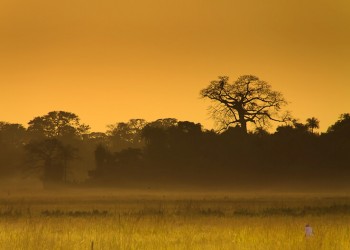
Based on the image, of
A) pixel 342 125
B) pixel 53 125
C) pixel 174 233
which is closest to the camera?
pixel 174 233

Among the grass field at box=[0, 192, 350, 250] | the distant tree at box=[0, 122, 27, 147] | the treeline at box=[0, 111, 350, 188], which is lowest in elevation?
the grass field at box=[0, 192, 350, 250]

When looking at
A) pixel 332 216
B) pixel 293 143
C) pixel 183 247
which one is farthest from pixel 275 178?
pixel 183 247

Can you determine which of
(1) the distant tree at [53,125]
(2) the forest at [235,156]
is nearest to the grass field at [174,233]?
(2) the forest at [235,156]

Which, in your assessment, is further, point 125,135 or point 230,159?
point 125,135

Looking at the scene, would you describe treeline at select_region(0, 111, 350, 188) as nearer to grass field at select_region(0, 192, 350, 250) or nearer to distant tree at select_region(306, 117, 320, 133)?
distant tree at select_region(306, 117, 320, 133)

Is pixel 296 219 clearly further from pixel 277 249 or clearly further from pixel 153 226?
pixel 277 249

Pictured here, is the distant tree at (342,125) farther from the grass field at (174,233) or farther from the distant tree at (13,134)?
the distant tree at (13,134)


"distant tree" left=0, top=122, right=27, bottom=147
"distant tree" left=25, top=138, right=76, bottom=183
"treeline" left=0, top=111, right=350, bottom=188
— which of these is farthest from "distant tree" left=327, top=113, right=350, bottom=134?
"distant tree" left=0, top=122, right=27, bottom=147

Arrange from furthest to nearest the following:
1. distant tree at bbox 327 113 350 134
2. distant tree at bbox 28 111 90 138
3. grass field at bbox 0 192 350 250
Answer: distant tree at bbox 28 111 90 138 < distant tree at bbox 327 113 350 134 < grass field at bbox 0 192 350 250

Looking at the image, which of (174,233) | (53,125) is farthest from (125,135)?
(174,233)

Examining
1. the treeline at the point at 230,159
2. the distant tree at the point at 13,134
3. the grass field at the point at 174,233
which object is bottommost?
the grass field at the point at 174,233

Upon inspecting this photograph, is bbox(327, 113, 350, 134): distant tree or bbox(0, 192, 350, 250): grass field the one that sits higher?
bbox(327, 113, 350, 134): distant tree

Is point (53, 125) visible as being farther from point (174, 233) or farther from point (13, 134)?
point (174, 233)

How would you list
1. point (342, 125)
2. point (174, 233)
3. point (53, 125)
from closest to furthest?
point (174, 233)
point (342, 125)
point (53, 125)
